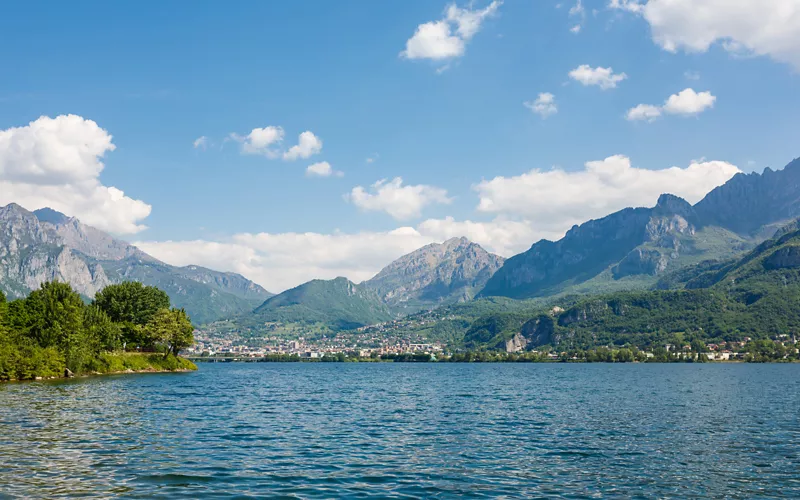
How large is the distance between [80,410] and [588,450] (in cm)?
Result: 4511

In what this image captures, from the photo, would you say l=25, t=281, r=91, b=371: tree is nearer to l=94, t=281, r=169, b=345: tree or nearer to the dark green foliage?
l=94, t=281, r=169, b=345: tree

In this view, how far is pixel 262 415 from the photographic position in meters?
59.7

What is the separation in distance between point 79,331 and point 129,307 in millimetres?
43880

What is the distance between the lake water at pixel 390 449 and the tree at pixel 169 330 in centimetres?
8333

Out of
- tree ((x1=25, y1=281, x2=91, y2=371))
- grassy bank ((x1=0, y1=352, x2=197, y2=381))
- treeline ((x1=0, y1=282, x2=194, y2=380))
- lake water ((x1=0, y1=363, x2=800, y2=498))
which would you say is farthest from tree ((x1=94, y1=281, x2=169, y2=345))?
lake water ((x1=0, y1=363, x2=800, y2=498))

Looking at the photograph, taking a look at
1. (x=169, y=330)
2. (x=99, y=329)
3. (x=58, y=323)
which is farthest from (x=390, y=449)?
(x=169, y=330)

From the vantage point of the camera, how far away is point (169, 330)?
152 m

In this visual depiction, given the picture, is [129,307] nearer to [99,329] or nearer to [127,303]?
[127,303]

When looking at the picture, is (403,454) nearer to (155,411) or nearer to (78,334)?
(155,411)

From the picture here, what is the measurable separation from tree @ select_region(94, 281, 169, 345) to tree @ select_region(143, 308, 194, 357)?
266 centimetres

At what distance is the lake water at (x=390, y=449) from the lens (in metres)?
27.9

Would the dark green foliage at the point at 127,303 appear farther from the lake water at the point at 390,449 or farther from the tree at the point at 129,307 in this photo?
the lake water at the point at 390,449

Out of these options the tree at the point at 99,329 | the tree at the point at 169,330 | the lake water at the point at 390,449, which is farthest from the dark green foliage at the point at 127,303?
the lake water at the point at 390,449

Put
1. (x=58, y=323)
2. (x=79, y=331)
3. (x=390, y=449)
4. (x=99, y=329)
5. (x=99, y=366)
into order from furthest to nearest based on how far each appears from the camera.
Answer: (x=99, y=329) → (x=99, y=366) → (x=79, y=331) → (x=58, y=323) → (x=390, y=449)
